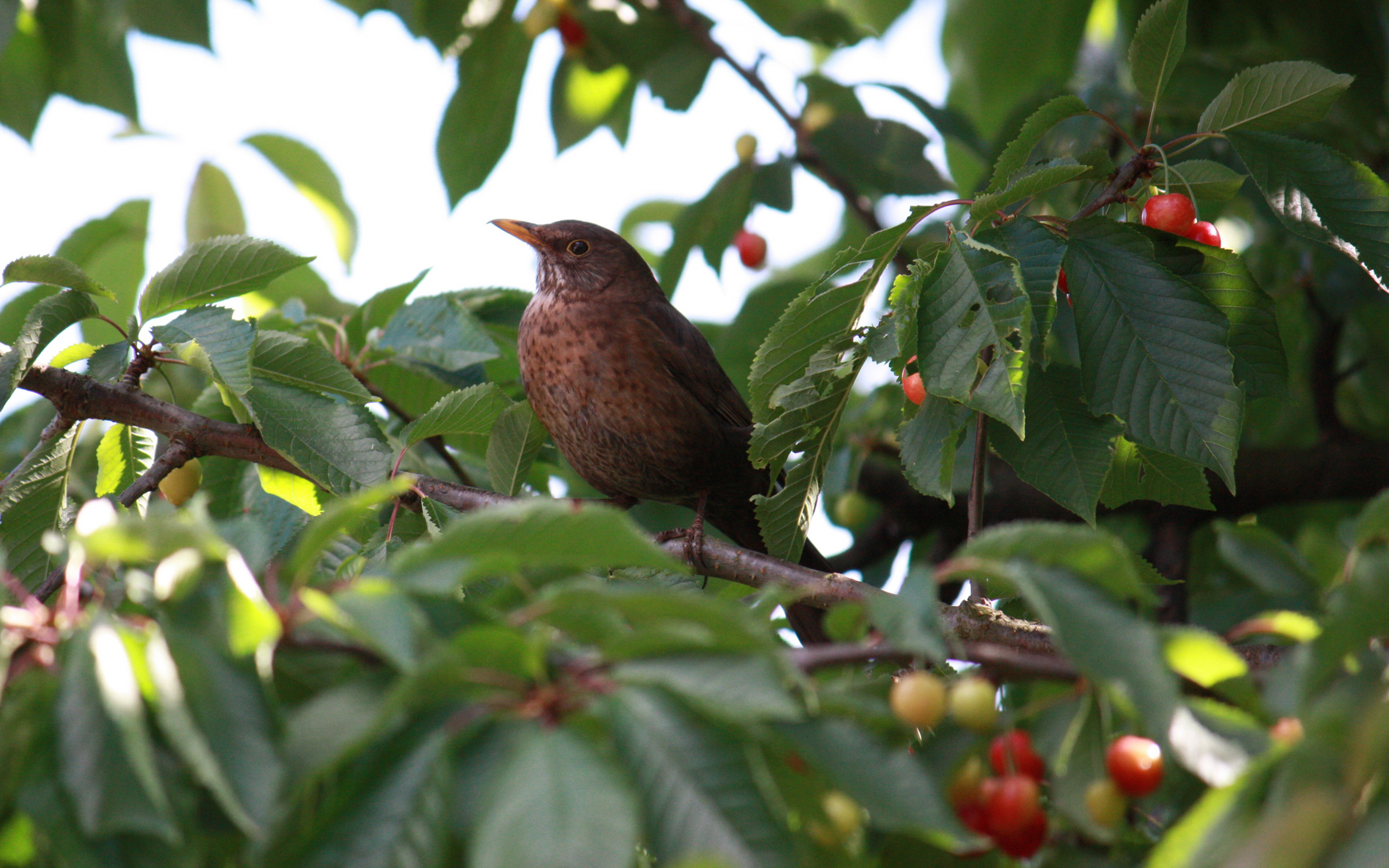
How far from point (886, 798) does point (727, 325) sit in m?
3.42

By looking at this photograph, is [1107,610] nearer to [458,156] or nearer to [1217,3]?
[458,156]

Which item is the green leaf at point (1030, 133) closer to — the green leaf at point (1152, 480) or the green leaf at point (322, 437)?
the green leaf at point (1152, 480)

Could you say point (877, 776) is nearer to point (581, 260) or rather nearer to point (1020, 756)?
point (1020, 756)

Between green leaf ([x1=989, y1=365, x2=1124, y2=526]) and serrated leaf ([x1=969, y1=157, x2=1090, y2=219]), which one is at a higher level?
serrated leaf ([x1=969, y1=157, x2=1090, y2=219])

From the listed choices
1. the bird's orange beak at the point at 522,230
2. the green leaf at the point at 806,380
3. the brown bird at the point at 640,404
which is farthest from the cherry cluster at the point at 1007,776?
the bird's orange beak at the point at 522,230

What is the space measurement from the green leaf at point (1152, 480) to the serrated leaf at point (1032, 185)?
703mm

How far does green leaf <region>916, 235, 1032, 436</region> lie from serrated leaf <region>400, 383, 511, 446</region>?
3.38 ft

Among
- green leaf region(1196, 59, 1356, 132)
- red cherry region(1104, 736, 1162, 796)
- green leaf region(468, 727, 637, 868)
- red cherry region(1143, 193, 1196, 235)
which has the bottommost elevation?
red cherry region(1104, 736, 1162, 796)

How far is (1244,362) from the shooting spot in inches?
92.4

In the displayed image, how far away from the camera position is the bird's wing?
4148mm

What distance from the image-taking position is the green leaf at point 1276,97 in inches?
86.6

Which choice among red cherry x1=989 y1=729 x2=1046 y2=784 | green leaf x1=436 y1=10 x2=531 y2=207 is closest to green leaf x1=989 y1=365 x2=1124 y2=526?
red cherry x1=989 y1=729 x2=1046 y2=784

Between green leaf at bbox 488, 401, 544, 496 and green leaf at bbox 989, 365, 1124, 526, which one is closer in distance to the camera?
green leaf at bbox 989, 365, 1124, 526

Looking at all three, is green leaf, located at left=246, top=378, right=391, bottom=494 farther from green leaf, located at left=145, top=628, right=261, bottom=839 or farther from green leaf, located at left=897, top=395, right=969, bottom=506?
green leaf, located at left=145, top=628, right=261, bottom=839
